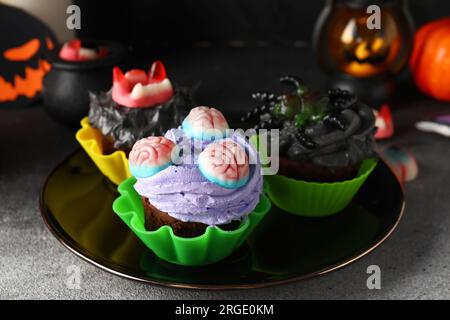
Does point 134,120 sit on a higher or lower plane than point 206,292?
higher

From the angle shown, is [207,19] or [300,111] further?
[207,19]

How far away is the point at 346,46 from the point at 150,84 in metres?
0.69

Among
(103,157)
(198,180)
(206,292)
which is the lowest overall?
(206,292)

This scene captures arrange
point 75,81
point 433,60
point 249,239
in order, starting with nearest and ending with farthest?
point 249,239, point 75,81, point 433,60

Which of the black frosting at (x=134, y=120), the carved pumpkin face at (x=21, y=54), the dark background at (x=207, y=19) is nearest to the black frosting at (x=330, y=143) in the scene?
the black frosting at (x=134, y=120)

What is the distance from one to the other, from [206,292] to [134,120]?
42 centimetres

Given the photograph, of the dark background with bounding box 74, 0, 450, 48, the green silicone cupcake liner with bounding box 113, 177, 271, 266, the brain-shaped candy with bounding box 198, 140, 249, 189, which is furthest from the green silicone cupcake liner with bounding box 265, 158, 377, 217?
the dark background with bounding box 74, 0, 450, 48

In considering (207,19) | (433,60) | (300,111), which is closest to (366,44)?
(433,60)

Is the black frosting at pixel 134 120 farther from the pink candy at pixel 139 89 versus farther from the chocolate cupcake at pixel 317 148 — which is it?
the chocolate cupcake at pixel 317 148

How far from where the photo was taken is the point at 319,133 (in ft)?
4.09

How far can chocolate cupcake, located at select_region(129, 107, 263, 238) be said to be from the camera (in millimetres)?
1072

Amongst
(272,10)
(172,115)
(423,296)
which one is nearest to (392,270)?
(423,296)

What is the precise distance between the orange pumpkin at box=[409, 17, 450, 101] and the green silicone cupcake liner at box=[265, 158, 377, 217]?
685 mm

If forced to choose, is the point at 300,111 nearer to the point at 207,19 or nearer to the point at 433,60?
the point at 433,60
